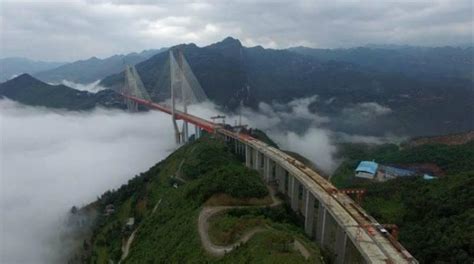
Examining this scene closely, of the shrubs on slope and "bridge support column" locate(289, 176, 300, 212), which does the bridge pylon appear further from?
"bridge support column" locate(289, 176, 300, 212)

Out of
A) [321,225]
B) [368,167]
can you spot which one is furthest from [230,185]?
[368,167]

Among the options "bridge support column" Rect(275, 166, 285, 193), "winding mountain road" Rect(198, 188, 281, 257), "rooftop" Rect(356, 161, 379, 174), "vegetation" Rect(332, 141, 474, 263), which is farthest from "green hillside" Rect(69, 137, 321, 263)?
"rooftop" Rect(356, 161, 379, 174)

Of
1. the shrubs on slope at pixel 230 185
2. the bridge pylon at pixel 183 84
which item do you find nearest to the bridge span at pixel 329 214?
the shrubs on slope at pixel 230 185

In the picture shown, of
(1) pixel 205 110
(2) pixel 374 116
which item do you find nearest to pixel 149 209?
(1) pixel 205 110

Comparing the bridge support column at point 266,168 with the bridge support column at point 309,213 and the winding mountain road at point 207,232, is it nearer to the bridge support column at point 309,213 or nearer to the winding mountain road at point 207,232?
the winding mountain road at point 207,232

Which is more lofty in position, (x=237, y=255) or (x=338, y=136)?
(x=237, y=255)

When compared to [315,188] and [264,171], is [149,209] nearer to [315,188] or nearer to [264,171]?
[264,171]

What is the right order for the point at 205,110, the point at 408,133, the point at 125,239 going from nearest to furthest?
the point at 125,239 < the point at 205,110 < the point at 408,133
